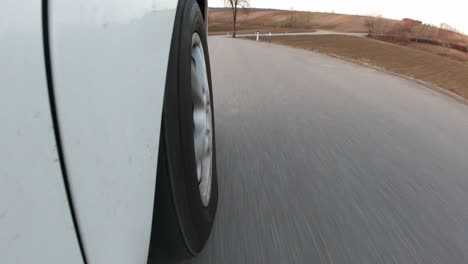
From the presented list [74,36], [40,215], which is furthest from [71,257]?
[74,36]

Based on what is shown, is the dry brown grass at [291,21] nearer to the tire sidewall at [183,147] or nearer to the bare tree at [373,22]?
the bare tree at [373,22]

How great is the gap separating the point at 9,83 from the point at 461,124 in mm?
5484

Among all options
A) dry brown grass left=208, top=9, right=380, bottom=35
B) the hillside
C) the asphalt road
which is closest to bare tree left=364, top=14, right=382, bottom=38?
the hillside

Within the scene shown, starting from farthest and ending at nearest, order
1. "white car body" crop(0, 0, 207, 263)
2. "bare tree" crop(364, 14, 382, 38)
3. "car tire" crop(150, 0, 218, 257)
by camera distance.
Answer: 1. "bare tree" crop(364, 14, 382, 38)
2. "car tire" crop(150, 0, 218, 257)
3. "white car body" crop(0, 0, 207, 263)

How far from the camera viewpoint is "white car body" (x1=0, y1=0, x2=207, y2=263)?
75cm

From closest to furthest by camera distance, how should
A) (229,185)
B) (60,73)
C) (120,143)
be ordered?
(60,73) < (120,143) < (229,185)

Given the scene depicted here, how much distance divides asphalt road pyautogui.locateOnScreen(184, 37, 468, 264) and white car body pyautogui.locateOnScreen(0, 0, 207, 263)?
1.02m

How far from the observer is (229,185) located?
2828mm

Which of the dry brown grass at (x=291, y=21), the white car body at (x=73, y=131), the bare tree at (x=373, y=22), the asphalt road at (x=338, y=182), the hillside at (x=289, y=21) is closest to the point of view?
the white car body at (x=73, y=131)

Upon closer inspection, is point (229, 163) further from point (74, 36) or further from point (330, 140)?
point (74, 36)

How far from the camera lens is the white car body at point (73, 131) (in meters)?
0.75

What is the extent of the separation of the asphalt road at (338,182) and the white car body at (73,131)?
40.0 inches

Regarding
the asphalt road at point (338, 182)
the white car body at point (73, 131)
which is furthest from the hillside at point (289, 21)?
the white car body at point (73, 131)

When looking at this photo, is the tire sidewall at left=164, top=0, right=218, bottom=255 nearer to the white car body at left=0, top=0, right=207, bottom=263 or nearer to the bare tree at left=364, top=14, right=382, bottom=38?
the white car body at left=0, top=0, right=207, bottom=263
